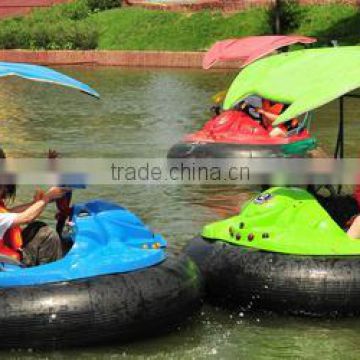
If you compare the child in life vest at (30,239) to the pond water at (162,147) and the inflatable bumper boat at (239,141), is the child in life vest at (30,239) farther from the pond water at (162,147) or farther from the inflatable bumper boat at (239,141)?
the inflatable bumper boat at (239,141)

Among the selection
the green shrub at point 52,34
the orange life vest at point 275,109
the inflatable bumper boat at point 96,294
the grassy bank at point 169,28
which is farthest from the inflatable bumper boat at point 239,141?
the green shrub at point 52,34

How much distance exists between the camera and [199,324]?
6559 millimetres

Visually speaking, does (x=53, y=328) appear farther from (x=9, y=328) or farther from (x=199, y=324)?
(x=199, y=324)

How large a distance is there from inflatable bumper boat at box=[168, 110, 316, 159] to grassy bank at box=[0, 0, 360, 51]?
756 inches

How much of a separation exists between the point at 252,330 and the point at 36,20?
3332 cm

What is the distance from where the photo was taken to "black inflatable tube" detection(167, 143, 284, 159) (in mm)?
11312

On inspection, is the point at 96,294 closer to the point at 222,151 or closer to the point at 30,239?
the point at 30,239

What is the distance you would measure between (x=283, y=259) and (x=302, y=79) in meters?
1.22

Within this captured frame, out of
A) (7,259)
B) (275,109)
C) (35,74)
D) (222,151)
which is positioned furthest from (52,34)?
(7,259)

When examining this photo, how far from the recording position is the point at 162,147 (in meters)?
14.5

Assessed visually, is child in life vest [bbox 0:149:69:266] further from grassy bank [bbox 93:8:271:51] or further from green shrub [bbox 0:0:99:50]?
green shrub [bbox 0:0:99:50]

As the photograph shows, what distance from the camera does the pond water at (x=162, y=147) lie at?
615 cm

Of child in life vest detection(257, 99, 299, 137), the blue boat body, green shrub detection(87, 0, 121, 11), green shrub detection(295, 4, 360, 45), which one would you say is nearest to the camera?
the blue boat body

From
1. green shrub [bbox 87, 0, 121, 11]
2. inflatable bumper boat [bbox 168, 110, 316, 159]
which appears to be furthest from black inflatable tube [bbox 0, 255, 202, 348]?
green shrub [bbox 87, 0, 121, 11]
